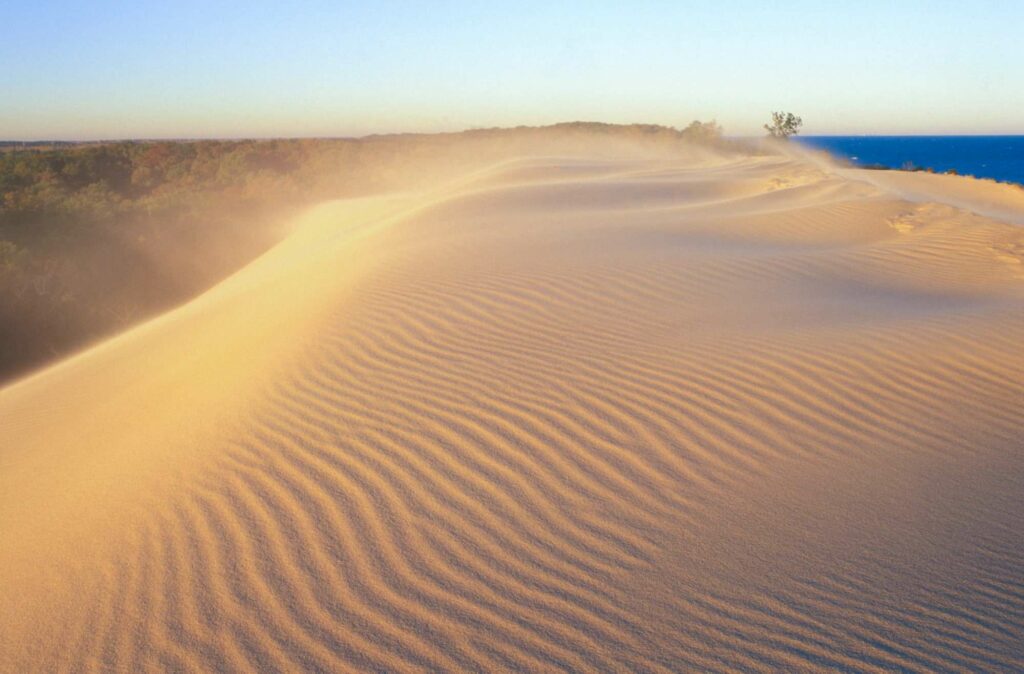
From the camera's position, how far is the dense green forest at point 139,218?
39.5 feet

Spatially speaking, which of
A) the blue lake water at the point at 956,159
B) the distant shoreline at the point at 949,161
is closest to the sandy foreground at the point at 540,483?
the distant shoreline at the point at 949,161

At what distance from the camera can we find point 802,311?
591 cm

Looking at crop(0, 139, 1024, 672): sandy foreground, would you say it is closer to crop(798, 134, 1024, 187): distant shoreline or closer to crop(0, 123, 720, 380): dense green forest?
crop(0, 123, 720, 380): dense green forest

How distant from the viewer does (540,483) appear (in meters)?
3.47

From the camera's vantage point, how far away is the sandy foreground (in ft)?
8.50

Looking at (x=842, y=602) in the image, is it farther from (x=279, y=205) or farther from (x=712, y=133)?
(x=712, y=133)

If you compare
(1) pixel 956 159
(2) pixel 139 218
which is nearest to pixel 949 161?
(1) pixel 956 159

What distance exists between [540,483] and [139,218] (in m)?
17.2

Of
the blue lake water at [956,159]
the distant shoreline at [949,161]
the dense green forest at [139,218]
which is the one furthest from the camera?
the blue lake water at [956,159]

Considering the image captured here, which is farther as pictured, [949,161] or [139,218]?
[949,161]

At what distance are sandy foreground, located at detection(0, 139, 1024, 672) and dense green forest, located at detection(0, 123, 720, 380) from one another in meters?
5.95

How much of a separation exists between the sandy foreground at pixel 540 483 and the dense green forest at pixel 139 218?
19.5 feet

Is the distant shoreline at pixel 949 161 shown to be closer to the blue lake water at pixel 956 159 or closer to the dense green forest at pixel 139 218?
the blue lake water at pixel 956 159

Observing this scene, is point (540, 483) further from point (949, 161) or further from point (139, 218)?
point (949, 161)
